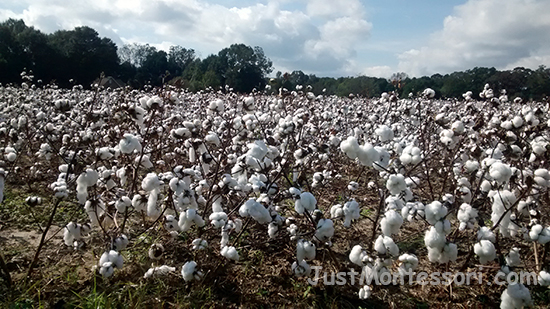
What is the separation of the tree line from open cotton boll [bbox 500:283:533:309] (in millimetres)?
13497

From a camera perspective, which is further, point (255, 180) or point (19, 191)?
point (19, 191)

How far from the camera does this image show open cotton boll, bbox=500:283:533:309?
1.81 meters

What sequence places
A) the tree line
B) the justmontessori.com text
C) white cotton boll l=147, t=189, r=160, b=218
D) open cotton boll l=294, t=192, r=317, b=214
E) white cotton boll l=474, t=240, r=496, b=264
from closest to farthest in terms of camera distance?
white cotton boll l=474, t=240, r=496, b=264
open cotton boll l=294, t=192, r=317, b=214
white cotton boll l=147, t=189, r=160, b=218
the justmontessori.com text
the tree line

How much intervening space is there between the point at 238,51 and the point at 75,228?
45.1 meters

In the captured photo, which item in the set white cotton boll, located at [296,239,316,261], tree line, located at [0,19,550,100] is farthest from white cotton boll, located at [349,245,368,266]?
tree line, located at [0,19,550,100]

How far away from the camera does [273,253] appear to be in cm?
301

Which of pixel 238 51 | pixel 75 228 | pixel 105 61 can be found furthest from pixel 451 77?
pixel 105 61

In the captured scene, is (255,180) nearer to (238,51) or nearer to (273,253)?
(273,253)

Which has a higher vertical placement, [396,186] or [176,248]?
[396,186]

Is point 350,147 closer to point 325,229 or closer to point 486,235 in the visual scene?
point 325,229

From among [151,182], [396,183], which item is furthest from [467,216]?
[151,182]

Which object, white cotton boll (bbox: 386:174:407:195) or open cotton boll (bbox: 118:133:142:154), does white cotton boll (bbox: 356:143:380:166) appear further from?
open cotton boll (bbox: 118:133:142:154)

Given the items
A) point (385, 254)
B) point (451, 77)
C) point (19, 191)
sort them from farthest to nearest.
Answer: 1. point (451, 77)
2. point (19, 191)
3. point (385, 254)

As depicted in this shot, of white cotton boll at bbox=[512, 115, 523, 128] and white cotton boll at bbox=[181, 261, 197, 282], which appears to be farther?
white cotton boll at bbox=[512, 115, 523, 128]
